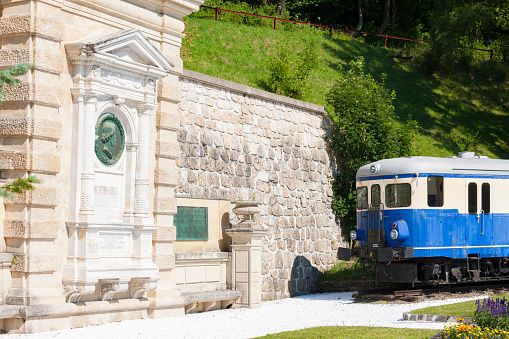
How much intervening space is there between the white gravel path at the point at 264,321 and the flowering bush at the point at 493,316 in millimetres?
1385

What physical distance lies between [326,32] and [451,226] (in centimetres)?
2151

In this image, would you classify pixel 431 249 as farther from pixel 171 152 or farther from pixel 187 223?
pixel 171 152

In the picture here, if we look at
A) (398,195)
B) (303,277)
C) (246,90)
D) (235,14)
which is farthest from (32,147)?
(235,14)

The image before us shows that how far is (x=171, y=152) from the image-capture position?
496 inches

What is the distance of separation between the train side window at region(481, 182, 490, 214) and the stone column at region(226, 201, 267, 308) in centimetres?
600

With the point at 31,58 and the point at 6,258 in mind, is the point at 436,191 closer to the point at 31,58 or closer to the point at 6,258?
the point at 31,58

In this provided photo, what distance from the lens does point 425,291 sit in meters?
17.1

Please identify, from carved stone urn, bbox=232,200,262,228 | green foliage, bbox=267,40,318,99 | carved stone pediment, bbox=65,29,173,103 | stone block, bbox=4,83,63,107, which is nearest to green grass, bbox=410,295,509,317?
carved stone urn, bbox=232,200,262,228

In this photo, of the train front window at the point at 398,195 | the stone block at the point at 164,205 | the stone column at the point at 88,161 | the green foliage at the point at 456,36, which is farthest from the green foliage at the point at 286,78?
the stone column at the point at 88,161

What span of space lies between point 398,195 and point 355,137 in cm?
410

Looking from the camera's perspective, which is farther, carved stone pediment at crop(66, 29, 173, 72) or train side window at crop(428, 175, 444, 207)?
train side window at crop(428, 175, 444, 207)

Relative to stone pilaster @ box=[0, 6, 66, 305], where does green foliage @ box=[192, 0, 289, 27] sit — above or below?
above

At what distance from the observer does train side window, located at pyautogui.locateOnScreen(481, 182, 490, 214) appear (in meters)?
17.5

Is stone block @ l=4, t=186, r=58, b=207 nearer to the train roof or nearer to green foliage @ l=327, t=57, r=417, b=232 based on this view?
the train roof
